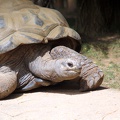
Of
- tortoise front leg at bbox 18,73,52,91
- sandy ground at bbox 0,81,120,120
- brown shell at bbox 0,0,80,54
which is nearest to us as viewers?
sandy ground at bbox 0,81,120,120

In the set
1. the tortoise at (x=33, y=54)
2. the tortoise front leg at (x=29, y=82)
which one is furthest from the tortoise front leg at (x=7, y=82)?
the tortoise front leg at (x=29, y=82)

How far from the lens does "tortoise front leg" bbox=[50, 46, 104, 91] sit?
4.44 m

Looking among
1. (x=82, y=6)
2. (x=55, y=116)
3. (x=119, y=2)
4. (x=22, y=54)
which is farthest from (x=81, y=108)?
(x=119, y=2)

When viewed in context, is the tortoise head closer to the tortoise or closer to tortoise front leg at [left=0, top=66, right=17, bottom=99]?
the tortoise

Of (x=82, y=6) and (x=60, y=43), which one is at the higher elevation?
(x=60, y=43)

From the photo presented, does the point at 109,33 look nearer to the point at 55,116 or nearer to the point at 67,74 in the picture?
the point at 67,74

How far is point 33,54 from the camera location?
4.57 m

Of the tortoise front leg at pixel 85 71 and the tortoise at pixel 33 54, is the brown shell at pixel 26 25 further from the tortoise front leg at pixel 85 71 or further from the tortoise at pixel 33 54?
the tortoise front leg at pixel 85 71

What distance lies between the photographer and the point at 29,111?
3605mm

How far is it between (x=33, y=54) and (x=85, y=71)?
63 cm

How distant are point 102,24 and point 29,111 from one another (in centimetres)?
609

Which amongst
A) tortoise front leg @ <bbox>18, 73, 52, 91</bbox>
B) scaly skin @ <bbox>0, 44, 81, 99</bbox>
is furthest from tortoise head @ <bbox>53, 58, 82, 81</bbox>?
tortoise front leg @ <bbox>18, 73, 52, 91</bbox>

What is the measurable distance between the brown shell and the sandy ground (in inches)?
23.9

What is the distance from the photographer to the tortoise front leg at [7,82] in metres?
4.21
